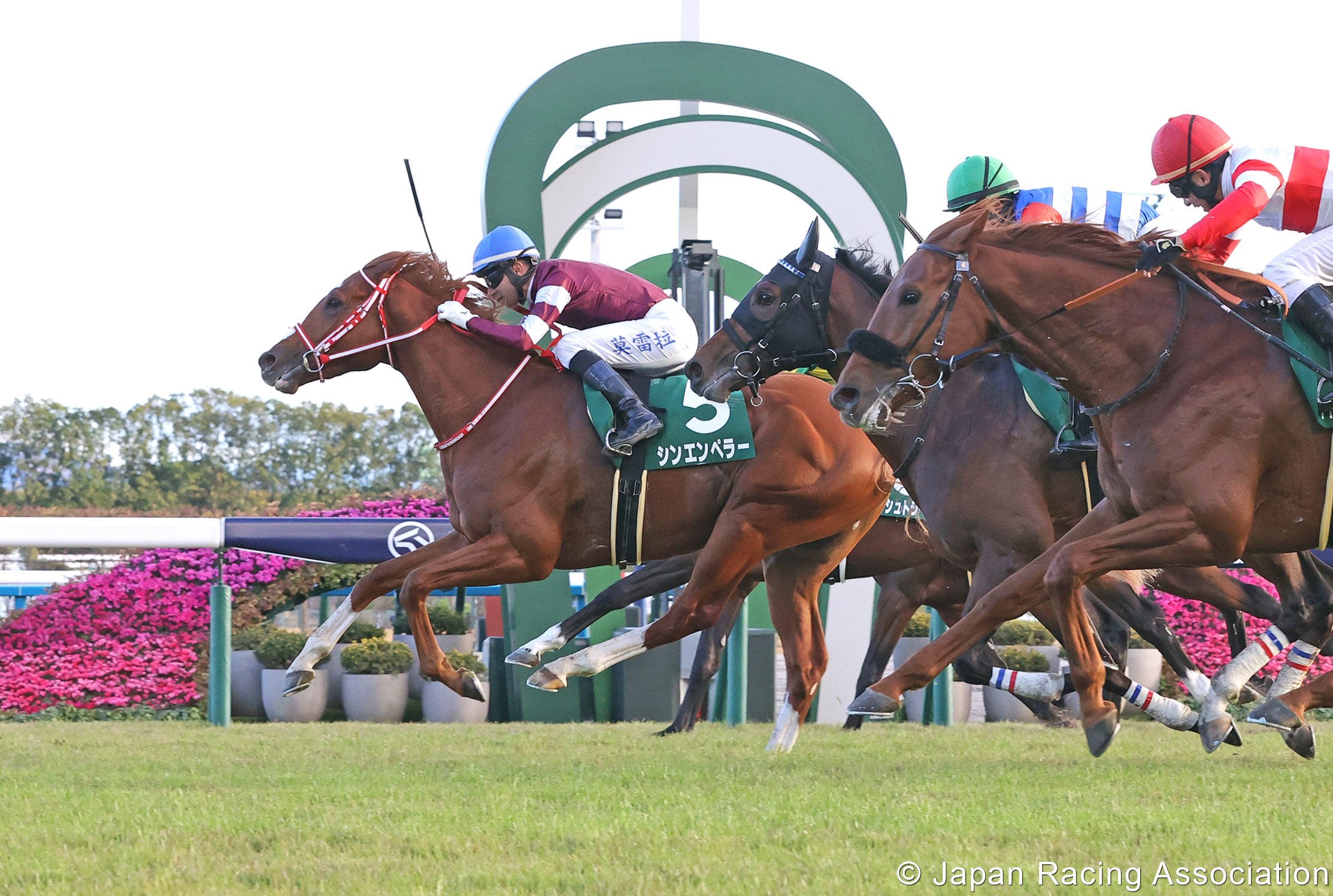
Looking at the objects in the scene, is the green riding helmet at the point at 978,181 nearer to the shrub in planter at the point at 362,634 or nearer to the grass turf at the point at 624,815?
the grass turf at the point at 624,815

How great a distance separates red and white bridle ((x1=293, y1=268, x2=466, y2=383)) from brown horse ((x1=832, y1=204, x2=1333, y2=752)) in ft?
8.75

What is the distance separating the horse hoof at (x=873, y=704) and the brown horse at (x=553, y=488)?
1.64 meters

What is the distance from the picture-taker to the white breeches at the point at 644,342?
257 inches

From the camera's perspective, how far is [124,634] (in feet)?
31.2

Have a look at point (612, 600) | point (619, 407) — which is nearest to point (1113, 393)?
point (619, 407)

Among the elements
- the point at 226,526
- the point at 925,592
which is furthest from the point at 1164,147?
the point at 226,526

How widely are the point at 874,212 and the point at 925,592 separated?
292cm

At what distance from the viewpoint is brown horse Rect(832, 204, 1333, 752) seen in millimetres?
4586

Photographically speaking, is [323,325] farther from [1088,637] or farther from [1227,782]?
[1227,782]

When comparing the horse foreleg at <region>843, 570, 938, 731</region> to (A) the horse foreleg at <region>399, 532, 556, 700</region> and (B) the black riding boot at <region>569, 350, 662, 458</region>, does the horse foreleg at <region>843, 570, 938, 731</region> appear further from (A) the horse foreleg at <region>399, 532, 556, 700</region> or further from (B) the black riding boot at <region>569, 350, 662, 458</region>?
(A) the horse foreleg at <region>399, 532, 556, 700</region>

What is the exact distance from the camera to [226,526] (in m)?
9.05

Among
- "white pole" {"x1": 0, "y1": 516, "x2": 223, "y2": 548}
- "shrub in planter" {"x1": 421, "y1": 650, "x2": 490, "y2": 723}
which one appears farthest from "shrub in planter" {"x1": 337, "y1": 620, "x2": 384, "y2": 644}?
"white pole" {"x1": 0, "y1": 516, "x2": 223, "y2": 548}

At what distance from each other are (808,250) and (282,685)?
496cm

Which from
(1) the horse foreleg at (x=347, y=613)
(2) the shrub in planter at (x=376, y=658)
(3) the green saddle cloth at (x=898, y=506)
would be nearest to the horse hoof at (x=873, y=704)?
(1) the horse foreleg at (x=347, y=613)
